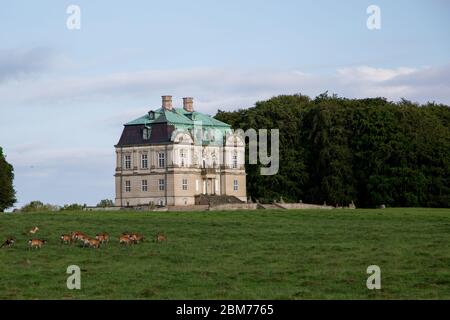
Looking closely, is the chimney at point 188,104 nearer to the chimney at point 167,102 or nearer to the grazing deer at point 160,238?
the chimney at point 167,102

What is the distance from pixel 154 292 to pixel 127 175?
61454 mm

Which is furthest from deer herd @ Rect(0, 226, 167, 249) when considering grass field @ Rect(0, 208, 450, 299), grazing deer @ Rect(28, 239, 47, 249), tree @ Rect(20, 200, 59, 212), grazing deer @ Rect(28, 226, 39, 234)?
tree @ Rect(20, 200, 59, 212)

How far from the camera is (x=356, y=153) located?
9900cm

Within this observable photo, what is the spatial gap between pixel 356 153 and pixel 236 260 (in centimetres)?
5687

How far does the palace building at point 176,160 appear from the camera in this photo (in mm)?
94375

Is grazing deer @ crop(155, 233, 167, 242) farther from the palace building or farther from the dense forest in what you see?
the dense forest

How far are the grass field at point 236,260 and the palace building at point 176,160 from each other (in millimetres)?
30273

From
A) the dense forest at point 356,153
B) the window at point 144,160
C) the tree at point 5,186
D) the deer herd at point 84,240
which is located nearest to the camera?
the deer herd at point 84,240

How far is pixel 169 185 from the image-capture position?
94.2 meters

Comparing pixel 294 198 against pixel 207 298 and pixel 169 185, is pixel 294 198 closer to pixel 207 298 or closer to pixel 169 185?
pixel 169 185

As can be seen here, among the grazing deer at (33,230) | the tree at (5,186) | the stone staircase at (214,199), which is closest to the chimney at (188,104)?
the stone staircase at (214,199)

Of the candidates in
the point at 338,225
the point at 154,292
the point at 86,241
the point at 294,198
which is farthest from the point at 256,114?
the point at 154,292

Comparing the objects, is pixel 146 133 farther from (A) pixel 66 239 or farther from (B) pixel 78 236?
(B) pixel 78 236

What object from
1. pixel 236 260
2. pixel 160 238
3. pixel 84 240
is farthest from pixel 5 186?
pixel 236 260
